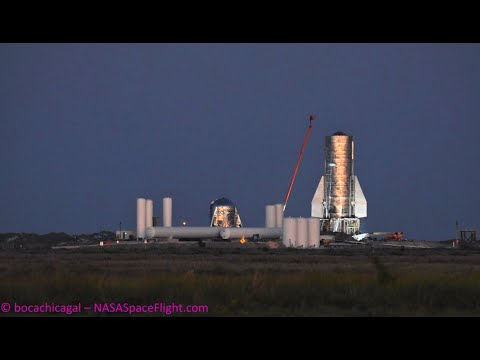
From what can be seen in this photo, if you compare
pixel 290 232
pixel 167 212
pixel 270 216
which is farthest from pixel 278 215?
pixel 290 232

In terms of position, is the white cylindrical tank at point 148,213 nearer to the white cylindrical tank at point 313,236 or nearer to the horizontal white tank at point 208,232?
the horizontal white tank at point 208,232

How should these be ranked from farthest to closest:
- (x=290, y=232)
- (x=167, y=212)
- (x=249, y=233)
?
(x=167, y=212) → (x=249, y=233) → (x=290, y=232)

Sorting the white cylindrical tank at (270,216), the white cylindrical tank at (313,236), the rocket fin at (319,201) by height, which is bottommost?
the white cylindrical tank at (313,236)

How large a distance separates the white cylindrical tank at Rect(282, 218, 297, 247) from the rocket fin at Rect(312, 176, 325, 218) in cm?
4049

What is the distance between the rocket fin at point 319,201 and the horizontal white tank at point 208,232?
20969mm

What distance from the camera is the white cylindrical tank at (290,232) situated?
82.1 meters

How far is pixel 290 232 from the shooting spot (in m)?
82.2

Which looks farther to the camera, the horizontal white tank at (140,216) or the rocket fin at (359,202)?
the rocket fin at (359,202)

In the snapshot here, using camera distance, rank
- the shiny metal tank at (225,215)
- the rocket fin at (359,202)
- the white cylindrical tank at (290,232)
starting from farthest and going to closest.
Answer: the rocket fin at (359,202), the shiny metal tank at (225,215), the white cylindrical tank at (290,232)

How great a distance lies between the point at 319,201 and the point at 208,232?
24818mm

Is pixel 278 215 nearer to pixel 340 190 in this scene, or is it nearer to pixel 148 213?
pixel 340 190

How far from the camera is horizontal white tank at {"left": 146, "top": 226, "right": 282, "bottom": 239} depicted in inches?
4047

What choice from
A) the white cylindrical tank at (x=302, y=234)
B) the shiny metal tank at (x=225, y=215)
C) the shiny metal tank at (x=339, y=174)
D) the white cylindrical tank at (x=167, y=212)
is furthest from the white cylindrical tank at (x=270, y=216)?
the white cylindrical tank at (x=302, y=234)

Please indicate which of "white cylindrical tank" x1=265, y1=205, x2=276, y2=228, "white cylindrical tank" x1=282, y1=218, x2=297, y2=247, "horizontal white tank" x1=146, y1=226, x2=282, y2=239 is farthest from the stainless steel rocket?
"white cylindrical tank" x1=282, y1=218, x2=297, y2=247
